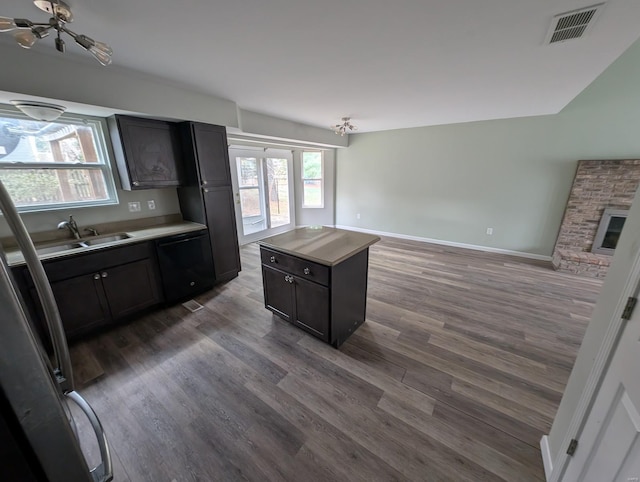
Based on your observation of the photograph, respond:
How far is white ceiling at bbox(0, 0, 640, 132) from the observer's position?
1.36 metres

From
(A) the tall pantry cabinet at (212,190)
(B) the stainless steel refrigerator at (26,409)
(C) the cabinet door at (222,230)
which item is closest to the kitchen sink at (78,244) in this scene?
(A) the tall pantry cabinet at (212,190)

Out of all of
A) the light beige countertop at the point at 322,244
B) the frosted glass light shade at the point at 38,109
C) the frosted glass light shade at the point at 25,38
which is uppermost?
the frosted glass light shade at the point at 25,38

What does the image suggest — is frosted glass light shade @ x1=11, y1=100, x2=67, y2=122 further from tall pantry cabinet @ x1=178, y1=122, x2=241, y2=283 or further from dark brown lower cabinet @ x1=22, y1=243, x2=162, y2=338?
dark brown lower cabinet @ x1=22, y1=243, x2=162, y2=338

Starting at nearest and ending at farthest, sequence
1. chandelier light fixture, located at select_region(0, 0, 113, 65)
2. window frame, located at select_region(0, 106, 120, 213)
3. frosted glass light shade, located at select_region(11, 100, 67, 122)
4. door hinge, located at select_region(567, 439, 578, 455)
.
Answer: door hinge, located at select_region(567, 439, 578, 455)
chandelier light fixture, located at select_region(0, 0, 113, 65)
frosted glass light shade, located at select_region(11, 100, 67, 122)
window frame, located at select_region(0, 106, 120, 213)

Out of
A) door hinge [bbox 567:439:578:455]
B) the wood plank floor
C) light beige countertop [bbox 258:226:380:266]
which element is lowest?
the wood plank floor

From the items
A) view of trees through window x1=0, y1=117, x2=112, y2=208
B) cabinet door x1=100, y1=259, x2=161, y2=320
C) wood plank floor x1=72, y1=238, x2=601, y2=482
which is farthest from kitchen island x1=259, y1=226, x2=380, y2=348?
Answer: view of trees through window x1=0, y1=117, x2=112, y2=208

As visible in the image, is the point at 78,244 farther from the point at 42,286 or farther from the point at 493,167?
the point at 493,167

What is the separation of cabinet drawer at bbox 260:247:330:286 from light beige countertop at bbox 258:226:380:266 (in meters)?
0.07

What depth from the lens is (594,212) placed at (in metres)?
3.55

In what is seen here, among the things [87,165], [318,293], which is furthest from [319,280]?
[87,165]

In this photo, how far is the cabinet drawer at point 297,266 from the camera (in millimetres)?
A: 1951

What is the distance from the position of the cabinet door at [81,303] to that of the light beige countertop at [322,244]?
62.7 inches

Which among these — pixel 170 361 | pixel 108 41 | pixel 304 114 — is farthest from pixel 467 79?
pixel 170 361

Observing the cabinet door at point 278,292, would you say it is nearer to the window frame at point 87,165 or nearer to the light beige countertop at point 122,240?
the light beige countertop at point 122,240
